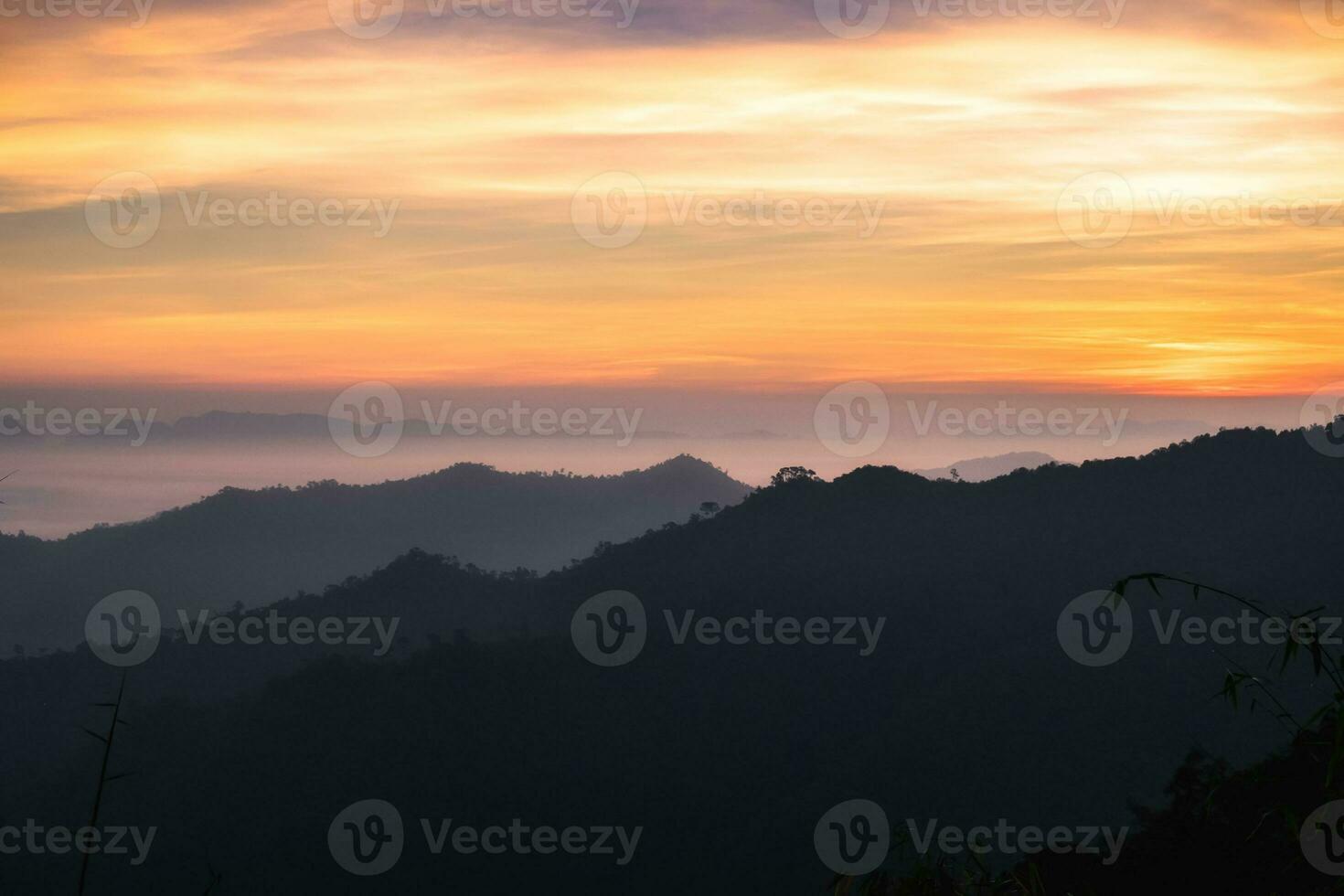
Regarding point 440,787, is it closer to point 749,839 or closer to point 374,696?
point 374,696

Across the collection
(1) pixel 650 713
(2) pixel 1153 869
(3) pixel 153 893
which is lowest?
(3) pixel 153 893

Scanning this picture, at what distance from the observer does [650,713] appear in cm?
12131

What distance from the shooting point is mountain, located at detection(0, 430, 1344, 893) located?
316 feet

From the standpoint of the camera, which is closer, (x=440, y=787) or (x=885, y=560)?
(x=440, y=787)

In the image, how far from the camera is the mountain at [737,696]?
316 ft

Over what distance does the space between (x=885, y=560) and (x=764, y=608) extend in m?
18.5

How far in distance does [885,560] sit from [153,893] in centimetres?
8789

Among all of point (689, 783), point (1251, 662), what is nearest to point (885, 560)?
point (689, 783)

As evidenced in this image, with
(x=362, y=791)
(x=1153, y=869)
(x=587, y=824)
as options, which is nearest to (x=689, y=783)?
(x=587, y=824)

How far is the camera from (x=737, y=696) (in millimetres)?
121812

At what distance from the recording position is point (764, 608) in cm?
A: 13888

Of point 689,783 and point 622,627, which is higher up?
point 622,627

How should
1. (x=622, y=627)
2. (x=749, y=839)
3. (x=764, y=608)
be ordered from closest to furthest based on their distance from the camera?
(x=749, y=839)
(x=764, y=608)
(x=622, y=627)

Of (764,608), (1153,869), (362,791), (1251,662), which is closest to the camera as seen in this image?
(1153,869)
